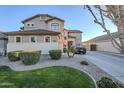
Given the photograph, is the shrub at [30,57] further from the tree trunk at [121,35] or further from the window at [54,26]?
the tree trunk at [121,35]

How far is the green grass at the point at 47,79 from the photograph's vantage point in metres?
5.00

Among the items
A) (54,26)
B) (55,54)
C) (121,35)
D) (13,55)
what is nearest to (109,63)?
(55,54)

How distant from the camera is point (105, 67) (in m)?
5.17

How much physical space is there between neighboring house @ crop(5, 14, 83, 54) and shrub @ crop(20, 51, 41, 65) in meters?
0.16

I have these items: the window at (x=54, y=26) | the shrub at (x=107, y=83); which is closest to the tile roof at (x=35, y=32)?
the window at (x=54, y=26)

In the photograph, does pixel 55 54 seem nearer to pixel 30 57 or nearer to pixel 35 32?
pixel 30 57

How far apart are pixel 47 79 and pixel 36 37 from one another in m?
1.34

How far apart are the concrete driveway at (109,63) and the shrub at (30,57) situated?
1554mm

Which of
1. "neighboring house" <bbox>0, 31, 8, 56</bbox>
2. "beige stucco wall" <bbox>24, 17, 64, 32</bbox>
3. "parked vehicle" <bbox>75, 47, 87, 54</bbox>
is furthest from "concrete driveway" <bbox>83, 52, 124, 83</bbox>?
"neighboring house" <bbox>0, 31, 8, 56</bbox>
